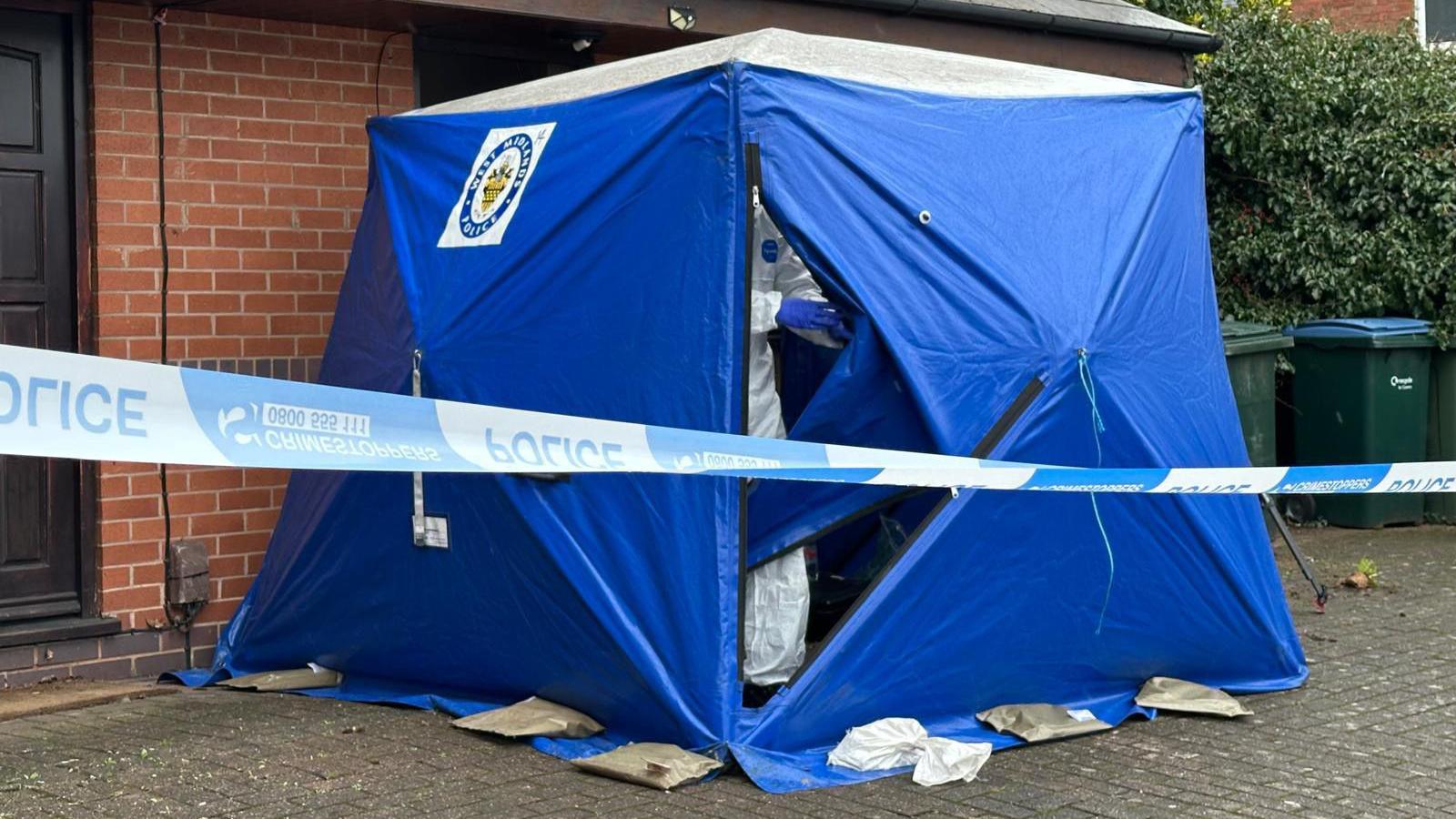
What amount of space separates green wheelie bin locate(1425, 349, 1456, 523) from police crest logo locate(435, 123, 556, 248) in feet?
25.4

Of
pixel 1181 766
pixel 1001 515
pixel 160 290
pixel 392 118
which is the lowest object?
pixel 1181 766

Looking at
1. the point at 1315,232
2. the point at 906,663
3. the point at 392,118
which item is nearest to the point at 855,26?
the point at 392,118

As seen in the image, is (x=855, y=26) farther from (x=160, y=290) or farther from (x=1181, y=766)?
(x=1181, y=766)

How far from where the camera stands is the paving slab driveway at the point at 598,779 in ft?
17.6

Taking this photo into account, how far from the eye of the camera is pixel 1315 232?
498 inches

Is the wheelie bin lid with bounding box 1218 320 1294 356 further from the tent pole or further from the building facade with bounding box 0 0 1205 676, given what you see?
the building facade with bounding box 0 0 1205 676

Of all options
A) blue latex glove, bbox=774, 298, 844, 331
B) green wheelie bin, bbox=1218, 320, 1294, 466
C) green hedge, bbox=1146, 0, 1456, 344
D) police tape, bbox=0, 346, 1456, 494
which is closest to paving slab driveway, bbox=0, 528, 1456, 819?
police tape, bbox=0, 346, 1456, 494

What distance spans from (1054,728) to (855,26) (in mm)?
4205

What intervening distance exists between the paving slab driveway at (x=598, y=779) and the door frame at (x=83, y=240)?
72cm

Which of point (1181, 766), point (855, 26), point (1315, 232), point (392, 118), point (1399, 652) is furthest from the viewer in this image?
point (1315, 232)

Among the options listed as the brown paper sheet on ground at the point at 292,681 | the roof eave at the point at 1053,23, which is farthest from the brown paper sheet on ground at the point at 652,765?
the roof eave at the point at 1053,23

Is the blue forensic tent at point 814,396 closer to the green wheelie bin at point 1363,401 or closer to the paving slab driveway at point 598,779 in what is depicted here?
the paving slab driveway at point 598,779

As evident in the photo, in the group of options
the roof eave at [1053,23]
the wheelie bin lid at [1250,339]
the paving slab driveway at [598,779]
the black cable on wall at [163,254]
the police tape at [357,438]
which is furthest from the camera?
the wheelie bin lid at [1250,339]

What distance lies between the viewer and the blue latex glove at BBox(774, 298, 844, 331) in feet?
20.1
